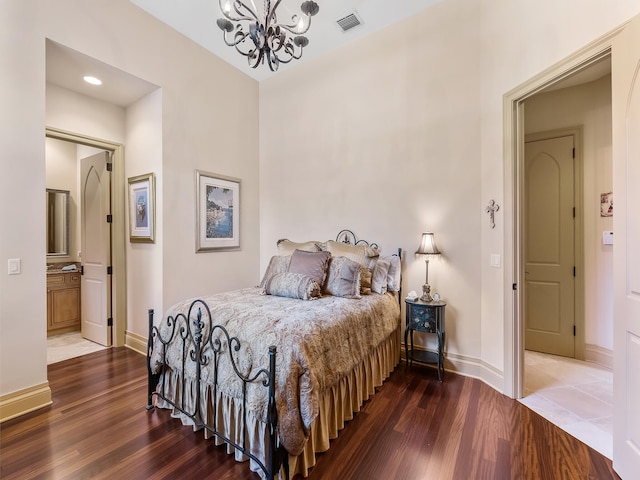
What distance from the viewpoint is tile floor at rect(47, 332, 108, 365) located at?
3.36m

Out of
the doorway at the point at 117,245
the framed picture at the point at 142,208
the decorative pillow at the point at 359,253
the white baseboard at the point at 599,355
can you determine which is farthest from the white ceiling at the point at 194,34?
the white baseboard at the point at 599,355

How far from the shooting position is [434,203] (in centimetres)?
308

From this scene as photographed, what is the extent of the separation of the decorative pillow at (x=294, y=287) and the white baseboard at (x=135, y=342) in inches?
75.0

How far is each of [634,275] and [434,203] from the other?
66.7 inches

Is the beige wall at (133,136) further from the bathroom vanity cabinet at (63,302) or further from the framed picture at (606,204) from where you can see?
the framed picture at (606,204)

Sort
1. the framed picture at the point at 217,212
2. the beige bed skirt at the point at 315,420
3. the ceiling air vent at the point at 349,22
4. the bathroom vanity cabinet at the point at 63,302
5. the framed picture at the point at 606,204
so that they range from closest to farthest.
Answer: the beige bed skirt at the point at 315,420
the framed picture at the point at 606,204
the ceiling air vent at the point at 349,22
the framed picture at the point at 217,212
the bathroom vanity cabinet at the point at 63,302

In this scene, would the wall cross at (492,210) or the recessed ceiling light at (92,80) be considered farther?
the recessed ceiling light at (92,80)

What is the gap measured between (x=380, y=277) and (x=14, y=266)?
3092 mm

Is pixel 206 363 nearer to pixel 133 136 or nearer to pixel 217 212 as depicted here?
pixel 217 212

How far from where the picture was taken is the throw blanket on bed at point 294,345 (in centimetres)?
155

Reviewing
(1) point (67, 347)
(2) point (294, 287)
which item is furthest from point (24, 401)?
(2) point (294, 287)

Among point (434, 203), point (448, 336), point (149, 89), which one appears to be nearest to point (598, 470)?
point (448, 336)

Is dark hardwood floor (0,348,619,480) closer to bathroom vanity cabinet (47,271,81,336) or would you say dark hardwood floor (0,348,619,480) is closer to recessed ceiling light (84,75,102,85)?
bathroom vanity cabinet (47,271,81,336)

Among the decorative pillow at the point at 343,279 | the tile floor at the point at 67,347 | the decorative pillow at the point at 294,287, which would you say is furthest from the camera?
the tile floor at the point at 67,347
